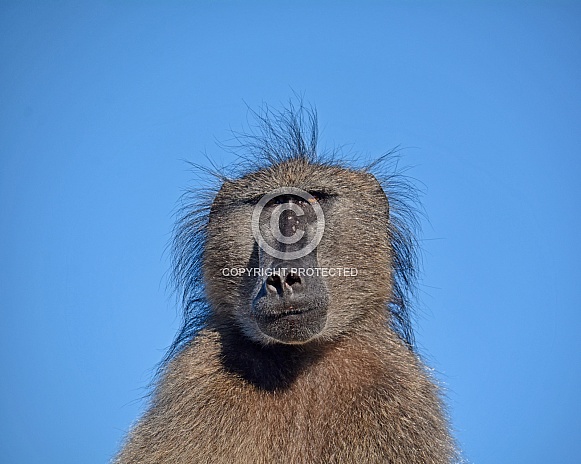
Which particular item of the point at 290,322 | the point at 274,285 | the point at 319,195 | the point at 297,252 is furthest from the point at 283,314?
the point at 319,195

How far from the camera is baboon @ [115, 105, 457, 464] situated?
4301 millimetres

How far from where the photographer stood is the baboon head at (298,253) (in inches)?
169

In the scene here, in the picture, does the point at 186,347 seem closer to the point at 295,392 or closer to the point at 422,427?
the point at 295,392

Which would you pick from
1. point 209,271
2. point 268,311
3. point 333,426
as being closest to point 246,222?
point 209,271

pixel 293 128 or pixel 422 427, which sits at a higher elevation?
pixel 293 128

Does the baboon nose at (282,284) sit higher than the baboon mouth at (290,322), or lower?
higher

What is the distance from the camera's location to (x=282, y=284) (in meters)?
4.20

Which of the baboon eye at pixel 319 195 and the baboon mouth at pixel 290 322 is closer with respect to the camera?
the baboon mouth at pixel 290 322

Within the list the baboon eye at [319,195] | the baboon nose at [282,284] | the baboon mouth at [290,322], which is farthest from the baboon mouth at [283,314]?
the baboon eye at [319,195]

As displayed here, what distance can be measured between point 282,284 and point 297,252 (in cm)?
29

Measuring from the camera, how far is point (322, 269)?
468cm

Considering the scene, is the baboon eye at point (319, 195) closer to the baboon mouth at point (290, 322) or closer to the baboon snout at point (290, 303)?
the baboon snout at point (290, 303)

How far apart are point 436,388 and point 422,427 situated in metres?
0.42

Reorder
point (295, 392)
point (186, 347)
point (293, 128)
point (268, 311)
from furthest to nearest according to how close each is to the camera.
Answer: point (293, 128) → point (186, 347) → point (295, 392) → point (268, 311)
